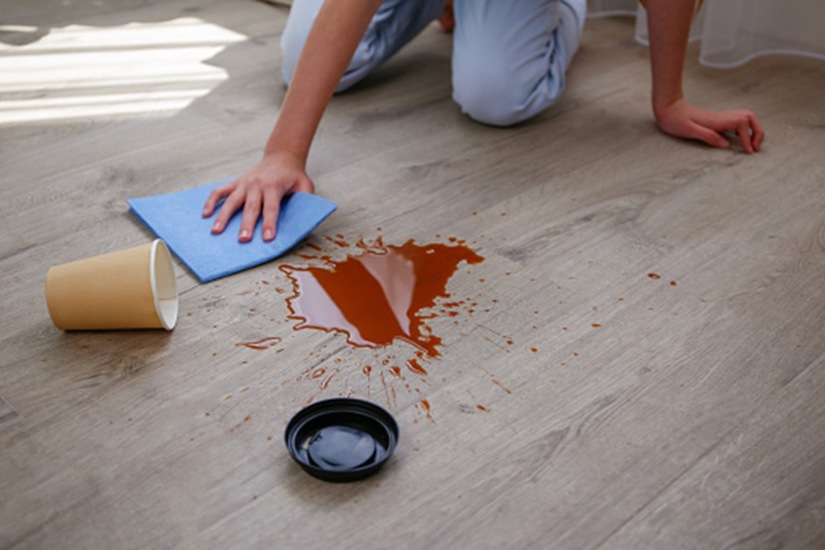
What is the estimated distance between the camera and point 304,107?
1.49m

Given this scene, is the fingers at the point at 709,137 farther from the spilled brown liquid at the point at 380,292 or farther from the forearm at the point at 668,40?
the spilled brown liquid at the point at 380,292

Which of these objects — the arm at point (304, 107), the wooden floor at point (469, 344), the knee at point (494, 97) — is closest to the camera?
the wooden floor at point (469, 344)

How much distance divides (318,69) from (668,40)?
66 centimetres

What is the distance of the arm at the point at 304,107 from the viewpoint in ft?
4.73

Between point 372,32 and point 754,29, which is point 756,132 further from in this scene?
point 372,32

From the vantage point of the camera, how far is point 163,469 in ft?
3.19

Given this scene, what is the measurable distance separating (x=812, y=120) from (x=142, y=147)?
4.37 ft

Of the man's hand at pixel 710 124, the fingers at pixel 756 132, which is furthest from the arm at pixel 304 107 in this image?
the fingers at pixel 756 132

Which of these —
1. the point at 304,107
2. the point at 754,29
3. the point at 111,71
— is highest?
the point at 304,107

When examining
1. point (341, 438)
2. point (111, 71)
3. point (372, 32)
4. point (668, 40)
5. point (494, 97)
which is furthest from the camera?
point (111, 71)

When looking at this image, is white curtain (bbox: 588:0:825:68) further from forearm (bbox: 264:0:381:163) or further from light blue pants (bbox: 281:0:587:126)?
forearm (bbox: 264:0:381:163)

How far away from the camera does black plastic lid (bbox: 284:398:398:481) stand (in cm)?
95

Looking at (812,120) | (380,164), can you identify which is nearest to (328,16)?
(380,164)

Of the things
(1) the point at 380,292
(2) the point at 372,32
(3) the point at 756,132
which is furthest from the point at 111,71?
(3) the point at 756,132
